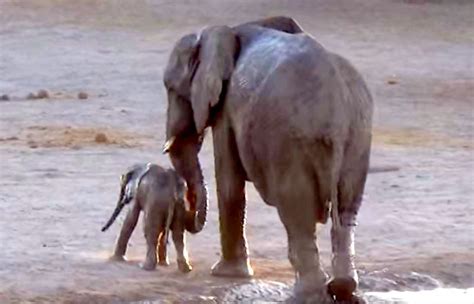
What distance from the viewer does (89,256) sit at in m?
9.13

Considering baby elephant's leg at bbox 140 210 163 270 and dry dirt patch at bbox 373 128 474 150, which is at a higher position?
baby elephant's leg at bbox 140 210 163 270

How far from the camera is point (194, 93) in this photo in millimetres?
8023

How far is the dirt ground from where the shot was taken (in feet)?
27.9

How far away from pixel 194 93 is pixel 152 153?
5.46 meters

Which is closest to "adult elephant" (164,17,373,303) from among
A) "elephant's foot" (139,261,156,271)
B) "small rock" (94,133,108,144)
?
"elephant's foot" (139,261,156,271)

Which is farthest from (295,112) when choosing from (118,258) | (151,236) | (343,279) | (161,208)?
(118,258)

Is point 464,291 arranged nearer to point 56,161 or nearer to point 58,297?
point 58,297

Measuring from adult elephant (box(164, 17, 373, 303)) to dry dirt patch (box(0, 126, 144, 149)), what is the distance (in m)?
6.02

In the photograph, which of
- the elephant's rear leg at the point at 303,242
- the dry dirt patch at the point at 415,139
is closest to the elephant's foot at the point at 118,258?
the elephant's rear leg at the point at 303,242

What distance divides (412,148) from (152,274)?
5996 millimetres

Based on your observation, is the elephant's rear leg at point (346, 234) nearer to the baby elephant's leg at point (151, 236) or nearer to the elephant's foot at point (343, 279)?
the elephant's foot at point (343, 279)

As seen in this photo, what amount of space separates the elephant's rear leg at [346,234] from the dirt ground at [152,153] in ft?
2.47

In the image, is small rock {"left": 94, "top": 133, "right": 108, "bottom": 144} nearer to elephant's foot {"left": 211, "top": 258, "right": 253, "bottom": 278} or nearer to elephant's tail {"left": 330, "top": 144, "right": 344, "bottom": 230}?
elephant's foot {"left": 211, "top": 258, "right": 253, "bottom": 278}

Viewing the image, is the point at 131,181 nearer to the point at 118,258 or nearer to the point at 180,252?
the point at 118,258
